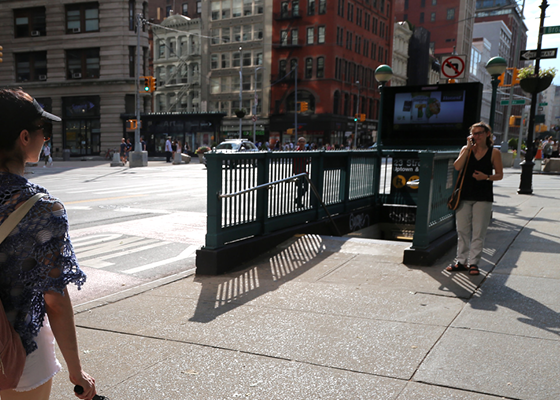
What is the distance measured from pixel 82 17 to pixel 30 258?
51.8 meters

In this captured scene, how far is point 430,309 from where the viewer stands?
5.02 meters

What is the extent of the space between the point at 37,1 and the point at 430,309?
53525 millimetres

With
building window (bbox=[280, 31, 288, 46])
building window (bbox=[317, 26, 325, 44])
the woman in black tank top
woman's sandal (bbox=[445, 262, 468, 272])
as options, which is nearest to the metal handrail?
the woman in black tank top

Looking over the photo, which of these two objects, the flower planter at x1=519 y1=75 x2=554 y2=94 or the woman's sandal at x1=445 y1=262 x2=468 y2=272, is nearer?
the woman's sandal at x1=445 y1=262 x2=468 y2=272

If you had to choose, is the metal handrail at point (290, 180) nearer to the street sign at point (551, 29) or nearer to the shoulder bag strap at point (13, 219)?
the shoulder bag strap at point (13, 219)

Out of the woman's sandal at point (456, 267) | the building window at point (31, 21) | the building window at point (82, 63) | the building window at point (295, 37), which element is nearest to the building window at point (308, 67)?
the building window at point (295, 37)

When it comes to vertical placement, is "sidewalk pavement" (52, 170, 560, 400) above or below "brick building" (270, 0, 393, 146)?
below

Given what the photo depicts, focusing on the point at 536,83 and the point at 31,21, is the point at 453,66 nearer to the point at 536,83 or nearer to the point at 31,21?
the point at 536,83

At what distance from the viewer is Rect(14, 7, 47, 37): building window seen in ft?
161

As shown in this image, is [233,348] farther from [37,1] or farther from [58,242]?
[37,1]

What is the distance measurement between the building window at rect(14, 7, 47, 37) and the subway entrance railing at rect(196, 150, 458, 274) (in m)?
47.9

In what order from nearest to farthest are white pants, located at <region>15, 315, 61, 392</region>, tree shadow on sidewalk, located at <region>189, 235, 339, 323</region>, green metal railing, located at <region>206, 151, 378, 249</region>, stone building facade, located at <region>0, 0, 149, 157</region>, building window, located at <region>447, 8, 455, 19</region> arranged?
white pants, located at <region>15, 315, 61, 392</region>
tree shadow on sidewalk, located at <region>189, 235, 339, 323</region>
green metal railing, located at <region>206, 151, 378, 249</region>
stone building facade, located at <region>0, 0, 149, 157</region>
building window, located at <region>447, 8, 455, 19</region>

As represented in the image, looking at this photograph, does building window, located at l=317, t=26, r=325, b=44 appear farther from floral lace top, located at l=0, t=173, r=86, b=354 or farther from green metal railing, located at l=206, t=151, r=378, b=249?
floral lace top, located at l=0, t=173, r=86, b=354

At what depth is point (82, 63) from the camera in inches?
1905
